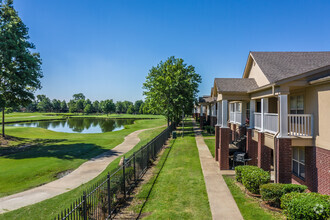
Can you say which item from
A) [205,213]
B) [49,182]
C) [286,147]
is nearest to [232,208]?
[205,213]

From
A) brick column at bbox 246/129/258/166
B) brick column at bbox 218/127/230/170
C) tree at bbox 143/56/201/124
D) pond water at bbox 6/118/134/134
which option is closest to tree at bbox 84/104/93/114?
pond water at bbox 6/118/134/134

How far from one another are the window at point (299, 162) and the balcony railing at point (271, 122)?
4.99 feet

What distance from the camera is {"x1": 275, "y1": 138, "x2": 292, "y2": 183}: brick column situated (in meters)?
8.72

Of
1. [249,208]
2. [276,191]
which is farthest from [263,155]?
[249,208]

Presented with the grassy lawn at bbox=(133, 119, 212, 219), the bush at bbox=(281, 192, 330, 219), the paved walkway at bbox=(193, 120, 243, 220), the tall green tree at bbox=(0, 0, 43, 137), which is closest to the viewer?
the bush at bbox=(281, 192, 330, 219)

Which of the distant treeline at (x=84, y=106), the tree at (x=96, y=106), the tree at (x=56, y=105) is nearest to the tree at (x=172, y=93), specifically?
the distant treeline at (x=84, y=106)

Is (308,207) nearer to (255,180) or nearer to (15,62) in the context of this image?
(255,180)

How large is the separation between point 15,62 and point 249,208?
1075 inches

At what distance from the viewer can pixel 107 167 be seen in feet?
47.5

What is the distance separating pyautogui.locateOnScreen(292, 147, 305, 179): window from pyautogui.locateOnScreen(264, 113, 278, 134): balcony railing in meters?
1.52

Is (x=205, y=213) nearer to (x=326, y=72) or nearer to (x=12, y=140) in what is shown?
(x=326, y=72)

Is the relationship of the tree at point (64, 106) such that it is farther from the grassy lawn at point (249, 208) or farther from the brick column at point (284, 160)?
the brick column at point (284, 160)

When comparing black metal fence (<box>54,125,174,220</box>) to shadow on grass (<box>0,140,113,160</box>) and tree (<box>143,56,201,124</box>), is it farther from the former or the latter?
tree (<box>143,56,201,124</box>)

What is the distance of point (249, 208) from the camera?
7566 millimetres
